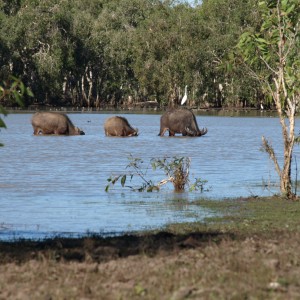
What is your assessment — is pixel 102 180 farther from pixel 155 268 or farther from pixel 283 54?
pixel 155 268

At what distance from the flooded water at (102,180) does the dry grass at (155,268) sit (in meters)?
2.73

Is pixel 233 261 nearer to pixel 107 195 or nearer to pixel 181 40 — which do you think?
pixel 107 195

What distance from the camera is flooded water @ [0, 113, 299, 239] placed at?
15735 mm

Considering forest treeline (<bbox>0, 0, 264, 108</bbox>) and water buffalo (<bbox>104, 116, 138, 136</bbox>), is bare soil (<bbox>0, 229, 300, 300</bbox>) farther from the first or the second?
forest treeline (<bbox>0, 0, 264, 108</bbox>)

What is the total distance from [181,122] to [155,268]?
35.8 meters

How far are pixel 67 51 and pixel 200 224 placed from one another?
252ft

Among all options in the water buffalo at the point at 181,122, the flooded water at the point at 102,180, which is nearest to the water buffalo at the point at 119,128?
the flooded water at the point at 102,180

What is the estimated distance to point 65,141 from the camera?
4141cm

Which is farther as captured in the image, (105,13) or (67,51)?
(105,13)

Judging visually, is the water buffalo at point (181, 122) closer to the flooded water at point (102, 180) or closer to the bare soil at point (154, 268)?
the flooded water at point (102, 180)

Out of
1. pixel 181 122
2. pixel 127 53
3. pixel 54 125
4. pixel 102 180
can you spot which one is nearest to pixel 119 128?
pixel 181 122

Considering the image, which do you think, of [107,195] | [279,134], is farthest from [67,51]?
[107,195]

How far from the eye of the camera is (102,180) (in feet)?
79.3

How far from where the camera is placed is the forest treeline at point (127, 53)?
87688 mm
